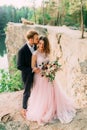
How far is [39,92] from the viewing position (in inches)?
149

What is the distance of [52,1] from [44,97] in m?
9.12

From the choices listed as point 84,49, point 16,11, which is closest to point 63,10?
point 16,11

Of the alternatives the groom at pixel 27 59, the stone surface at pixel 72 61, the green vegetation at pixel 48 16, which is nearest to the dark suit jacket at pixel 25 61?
the groom at pixel 27 59

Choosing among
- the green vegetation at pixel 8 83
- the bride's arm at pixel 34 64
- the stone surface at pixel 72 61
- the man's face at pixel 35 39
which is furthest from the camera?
the green vegetation at pixel 8 83

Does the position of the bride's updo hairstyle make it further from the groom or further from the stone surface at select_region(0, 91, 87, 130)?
the stone surface at select_region(0, 91, 87, 130)

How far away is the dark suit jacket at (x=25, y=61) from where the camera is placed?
3.62 meters

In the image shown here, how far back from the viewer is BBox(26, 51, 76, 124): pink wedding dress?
3.76m

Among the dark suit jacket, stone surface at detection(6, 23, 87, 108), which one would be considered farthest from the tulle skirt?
stone surface at detection(6, 23, 87, 108)

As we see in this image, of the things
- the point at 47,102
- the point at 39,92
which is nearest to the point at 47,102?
the point at 47,102

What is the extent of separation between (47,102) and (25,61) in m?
0.54

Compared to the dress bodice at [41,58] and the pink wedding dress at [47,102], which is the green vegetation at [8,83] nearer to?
the pink wedding dress at [47,102]

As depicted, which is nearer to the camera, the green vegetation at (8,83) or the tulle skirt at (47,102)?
the tulle skirt at (47,102)

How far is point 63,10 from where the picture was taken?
39.1 feet

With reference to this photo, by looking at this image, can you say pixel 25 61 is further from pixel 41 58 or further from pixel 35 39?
pixel 35 39
